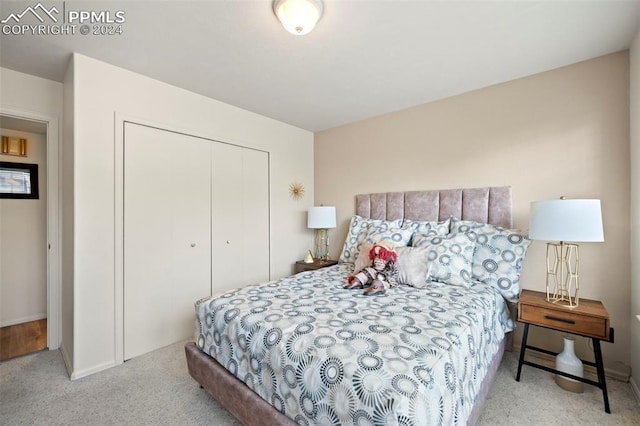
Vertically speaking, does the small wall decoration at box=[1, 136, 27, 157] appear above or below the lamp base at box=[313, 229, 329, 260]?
above

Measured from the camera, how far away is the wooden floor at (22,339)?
7.98 ft

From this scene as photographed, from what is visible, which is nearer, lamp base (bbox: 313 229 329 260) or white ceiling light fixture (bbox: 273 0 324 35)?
white ceiling light fixture (bbox: 273 0 324 35)

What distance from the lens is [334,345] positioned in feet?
3.93

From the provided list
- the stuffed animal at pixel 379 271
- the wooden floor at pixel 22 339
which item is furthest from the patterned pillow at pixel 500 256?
the wooden floor at pixel 22 339

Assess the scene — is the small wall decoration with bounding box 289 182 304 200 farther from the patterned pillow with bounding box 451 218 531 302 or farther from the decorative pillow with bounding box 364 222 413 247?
the patterned pillow with bounding box 451 218 531 302

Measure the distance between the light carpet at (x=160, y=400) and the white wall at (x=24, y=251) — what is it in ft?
3.95

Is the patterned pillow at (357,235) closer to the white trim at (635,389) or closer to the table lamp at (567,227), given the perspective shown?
the table lamp at (567,227)

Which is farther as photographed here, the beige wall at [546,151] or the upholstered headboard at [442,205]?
the upholstered headboard at [442,205]

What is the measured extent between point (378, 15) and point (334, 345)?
1908mm

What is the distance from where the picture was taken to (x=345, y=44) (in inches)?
77.8

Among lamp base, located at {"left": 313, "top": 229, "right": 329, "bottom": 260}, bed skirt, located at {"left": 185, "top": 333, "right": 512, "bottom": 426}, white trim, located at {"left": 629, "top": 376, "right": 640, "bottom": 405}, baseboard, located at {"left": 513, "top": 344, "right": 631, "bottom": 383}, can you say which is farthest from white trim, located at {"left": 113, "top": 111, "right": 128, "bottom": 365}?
white trim, located at {"left": 629, "top": 376, "right": 640, "bottom": 405}

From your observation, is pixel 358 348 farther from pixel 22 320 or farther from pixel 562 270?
pixel 22 320

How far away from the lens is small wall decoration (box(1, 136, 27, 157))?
2965 mm

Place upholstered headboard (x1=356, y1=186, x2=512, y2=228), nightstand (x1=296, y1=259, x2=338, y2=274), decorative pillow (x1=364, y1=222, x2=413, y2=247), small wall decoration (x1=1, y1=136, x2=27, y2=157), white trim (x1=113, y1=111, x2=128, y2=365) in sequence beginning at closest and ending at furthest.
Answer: white trim (x1=113, y1=111, x2=128, y2=365), upholstered headboard (x1=356, y1=186, x2=512, y2=228), decorative pillow (x1=364, y1=222, x2=413, y2=247), small wall decoration (x1=1, y1=136, x2=27, y2=157), nightstand (x1=296, y1=259, x2=338, y2=274)
